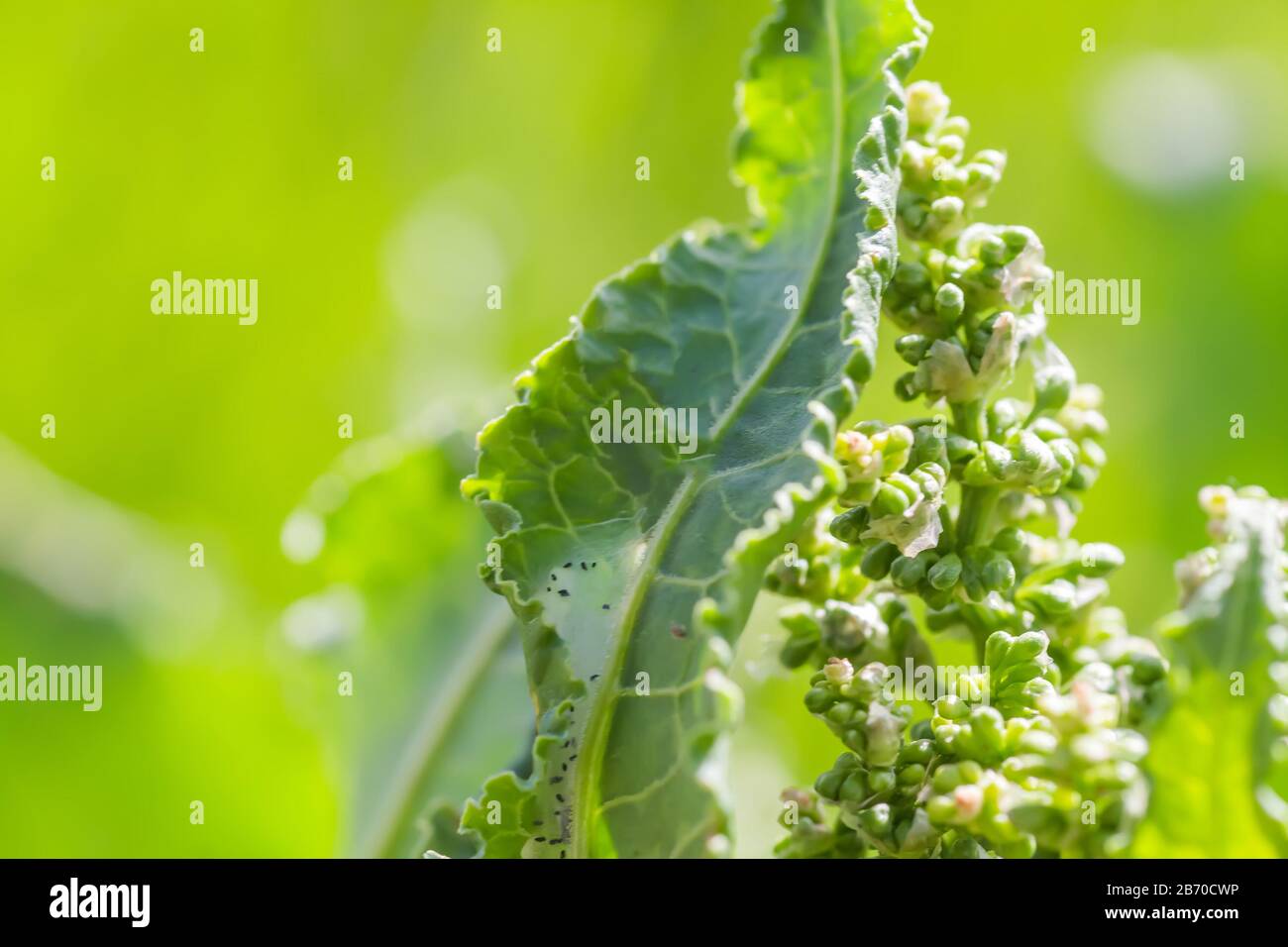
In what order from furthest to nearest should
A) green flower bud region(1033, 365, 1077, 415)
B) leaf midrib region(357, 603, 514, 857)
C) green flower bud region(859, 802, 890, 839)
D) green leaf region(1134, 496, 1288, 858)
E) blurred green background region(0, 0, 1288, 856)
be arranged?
blurred green background region(0, 0, 1288, 856)
leaf midrib region(357, 603, 514, 857)
green flower bud region(1033, 365, 1077, 415)
green flower bud region(859, 802, 890, 839)
green leaf region(1134, 496, 1288, 858)

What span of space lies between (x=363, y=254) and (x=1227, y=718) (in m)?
2.27

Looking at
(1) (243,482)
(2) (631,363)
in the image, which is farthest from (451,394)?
(2) (631,363)

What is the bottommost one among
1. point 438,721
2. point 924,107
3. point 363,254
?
point 438,721

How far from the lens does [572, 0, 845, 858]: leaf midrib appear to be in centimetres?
96

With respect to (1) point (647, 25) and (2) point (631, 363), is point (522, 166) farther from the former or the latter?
(2) point (631, 363)

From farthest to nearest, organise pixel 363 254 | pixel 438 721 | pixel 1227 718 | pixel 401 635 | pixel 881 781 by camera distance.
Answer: pixel 363 254
pixel 401 635
pixel 438 721
pixel 881 781
pixel 1227 718

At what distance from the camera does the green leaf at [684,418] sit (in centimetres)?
92

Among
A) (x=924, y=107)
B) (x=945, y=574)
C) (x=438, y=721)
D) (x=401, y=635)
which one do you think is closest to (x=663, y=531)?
(x=945, y=574)

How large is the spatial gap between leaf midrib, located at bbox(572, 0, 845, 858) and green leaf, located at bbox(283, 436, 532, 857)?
1.50ft

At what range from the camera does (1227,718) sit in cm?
79

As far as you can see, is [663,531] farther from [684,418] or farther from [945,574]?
[945,574]

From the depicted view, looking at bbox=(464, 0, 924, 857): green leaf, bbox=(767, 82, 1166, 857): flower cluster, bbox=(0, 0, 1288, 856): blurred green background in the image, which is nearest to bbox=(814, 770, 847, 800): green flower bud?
bbox=(767, 82, 1166, 857): flower cluster

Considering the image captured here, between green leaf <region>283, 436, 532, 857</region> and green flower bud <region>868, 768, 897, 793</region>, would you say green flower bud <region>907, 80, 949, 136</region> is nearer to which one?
green flower bud <region>868, 768, 897, 793</region>

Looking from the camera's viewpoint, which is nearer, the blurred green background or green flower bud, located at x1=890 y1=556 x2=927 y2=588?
green flower bud, located at x1=890 y1=556 x2=927 y2=588
